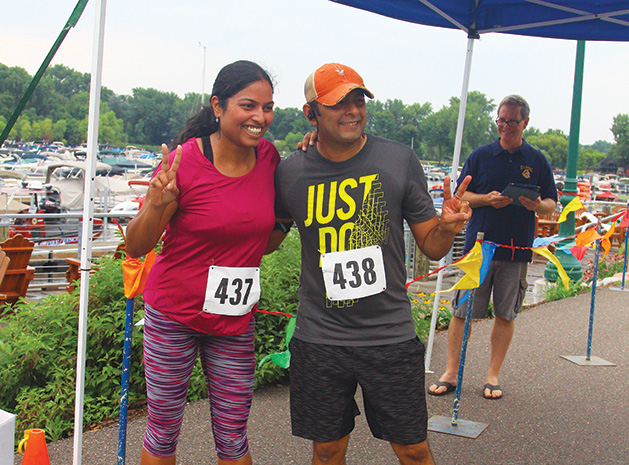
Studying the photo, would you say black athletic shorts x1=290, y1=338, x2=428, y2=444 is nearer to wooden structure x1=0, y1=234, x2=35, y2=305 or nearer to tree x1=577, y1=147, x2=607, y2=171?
wooden structure x1=0, y1=234, x2=35, y2=305

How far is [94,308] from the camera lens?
4441mm

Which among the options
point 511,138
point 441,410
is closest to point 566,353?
point 441,410

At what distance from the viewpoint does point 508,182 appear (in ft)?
13.8

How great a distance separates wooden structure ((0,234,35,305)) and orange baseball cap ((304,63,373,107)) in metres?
7.28

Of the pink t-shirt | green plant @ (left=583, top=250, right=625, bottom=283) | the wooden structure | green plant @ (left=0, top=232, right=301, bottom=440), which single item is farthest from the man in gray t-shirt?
green plant @ (left=583, top=250, right=625, bottom=283)

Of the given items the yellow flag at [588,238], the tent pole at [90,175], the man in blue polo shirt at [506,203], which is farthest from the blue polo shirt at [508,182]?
the tent pole at [90,175]

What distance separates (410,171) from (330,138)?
1.09ft

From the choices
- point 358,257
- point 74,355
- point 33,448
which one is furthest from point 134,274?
point 74,355

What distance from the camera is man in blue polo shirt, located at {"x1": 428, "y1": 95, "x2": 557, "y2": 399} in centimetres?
418

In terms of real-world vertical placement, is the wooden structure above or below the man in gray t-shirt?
below

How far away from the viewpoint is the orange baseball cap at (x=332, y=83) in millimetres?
2279

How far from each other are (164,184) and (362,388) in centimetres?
108

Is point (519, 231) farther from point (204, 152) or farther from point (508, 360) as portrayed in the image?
point (204, 152)

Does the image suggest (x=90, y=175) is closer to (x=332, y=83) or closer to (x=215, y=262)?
(x=215, y=262)
